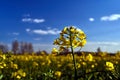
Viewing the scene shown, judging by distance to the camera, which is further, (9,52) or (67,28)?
(9,52)

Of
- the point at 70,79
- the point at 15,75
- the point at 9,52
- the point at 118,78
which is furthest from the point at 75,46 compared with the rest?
the point at 70,79

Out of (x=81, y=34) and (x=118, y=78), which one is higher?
(x=81, y=34)

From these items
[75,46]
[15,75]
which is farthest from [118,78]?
[15,75]

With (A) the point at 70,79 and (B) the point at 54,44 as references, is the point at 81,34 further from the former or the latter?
(A) the point at 70,79

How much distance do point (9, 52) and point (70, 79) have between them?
3886 millimetres

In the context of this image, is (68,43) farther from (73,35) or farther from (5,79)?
(5,79)

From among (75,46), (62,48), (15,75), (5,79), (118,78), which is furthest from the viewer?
(5,79)

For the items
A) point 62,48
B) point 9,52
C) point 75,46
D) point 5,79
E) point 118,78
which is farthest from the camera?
point 5,79

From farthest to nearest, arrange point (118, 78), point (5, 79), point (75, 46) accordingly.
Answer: point (5, 79), point (75, 46), point (118, 78)

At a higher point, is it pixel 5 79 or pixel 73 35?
pixel 73 35

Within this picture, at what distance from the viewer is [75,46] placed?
303 cm

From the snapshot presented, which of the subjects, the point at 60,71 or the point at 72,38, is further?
the point at 60,71

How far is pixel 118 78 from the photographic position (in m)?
2.19

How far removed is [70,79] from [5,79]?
173 centimetres
